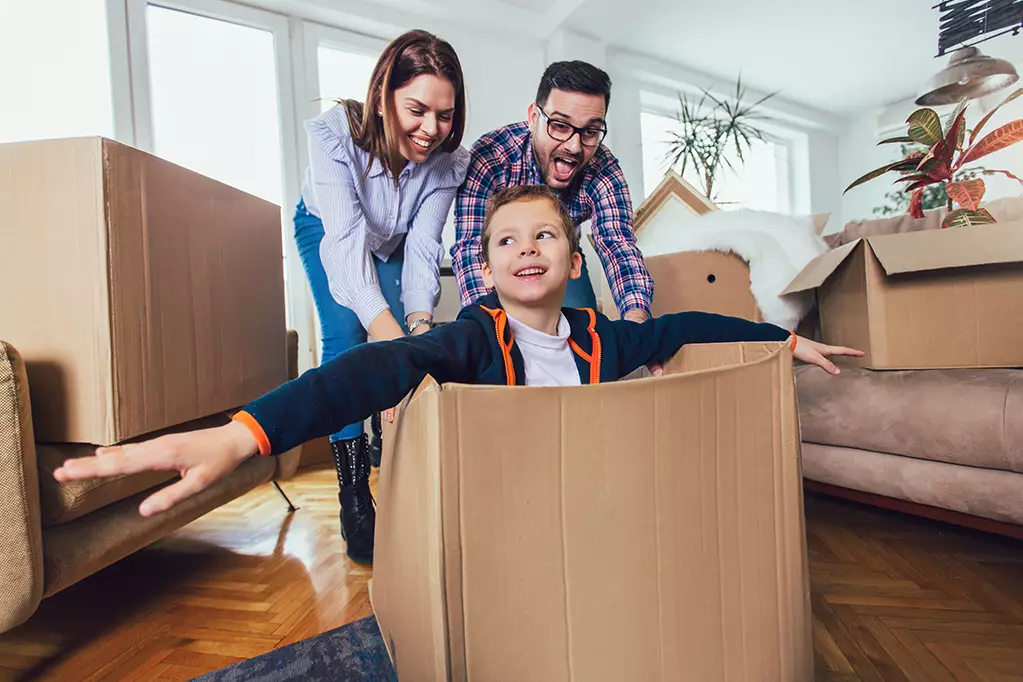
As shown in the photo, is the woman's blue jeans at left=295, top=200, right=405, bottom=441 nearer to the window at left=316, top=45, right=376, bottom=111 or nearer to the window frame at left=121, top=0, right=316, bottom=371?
the window frame at left=121, top=0, right=316, bottom=371

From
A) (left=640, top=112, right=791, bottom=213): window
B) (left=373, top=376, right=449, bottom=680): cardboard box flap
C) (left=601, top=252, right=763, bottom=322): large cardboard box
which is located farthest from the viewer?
(left=640, top=112, right=791, bottom=213): window

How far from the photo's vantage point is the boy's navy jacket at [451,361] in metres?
0.51

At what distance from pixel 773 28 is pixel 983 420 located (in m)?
2.99

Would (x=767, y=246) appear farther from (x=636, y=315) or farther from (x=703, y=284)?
(x=636, y=315)

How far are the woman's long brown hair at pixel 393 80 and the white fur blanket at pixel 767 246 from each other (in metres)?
0.80

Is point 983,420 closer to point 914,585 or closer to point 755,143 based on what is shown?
point 914,585


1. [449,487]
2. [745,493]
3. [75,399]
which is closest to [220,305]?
[75,399]

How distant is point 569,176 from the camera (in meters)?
1.21

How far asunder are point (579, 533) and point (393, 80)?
899 mm

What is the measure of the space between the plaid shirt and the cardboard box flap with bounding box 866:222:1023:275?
44cm

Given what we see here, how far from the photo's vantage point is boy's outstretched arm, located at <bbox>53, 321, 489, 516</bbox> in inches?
16.9

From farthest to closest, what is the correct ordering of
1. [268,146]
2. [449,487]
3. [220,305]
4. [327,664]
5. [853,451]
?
[268,146] < [853,451] < [220,305] < [327,664] < [449,487]

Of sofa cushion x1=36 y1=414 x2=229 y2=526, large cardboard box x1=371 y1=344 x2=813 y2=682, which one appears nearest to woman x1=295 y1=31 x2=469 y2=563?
sofa cushion x1=36 y1=414 x2=229 y2=526

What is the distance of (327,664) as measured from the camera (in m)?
0.76
